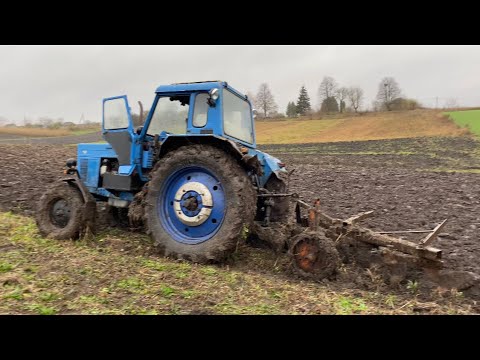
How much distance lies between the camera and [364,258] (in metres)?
5.01

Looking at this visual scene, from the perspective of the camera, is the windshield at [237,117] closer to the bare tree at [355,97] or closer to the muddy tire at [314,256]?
the muddy tire at [314,256]

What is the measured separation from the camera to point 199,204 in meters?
5.00

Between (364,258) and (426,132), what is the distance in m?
34.8

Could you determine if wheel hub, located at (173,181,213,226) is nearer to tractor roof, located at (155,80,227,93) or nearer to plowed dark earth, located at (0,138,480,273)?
tractor roof, located at (155,80,227,93)

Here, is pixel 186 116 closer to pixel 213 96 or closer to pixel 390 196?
pixel 213 96

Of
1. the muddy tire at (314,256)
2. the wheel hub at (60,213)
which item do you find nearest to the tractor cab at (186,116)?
the wheel hub at (60,213)

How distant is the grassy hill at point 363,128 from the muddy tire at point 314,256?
31819mm

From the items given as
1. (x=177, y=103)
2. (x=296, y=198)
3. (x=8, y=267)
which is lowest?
(x=8, y=267)

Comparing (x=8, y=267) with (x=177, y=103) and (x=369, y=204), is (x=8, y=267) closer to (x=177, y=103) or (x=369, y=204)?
(x=177, y=103)

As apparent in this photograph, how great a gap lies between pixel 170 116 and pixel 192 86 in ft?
1.96

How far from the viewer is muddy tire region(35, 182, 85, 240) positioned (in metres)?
5.72

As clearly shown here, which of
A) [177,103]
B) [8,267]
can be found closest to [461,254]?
[177,103]

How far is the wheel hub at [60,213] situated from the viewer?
593cm

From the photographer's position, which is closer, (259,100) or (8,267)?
(8,267)
